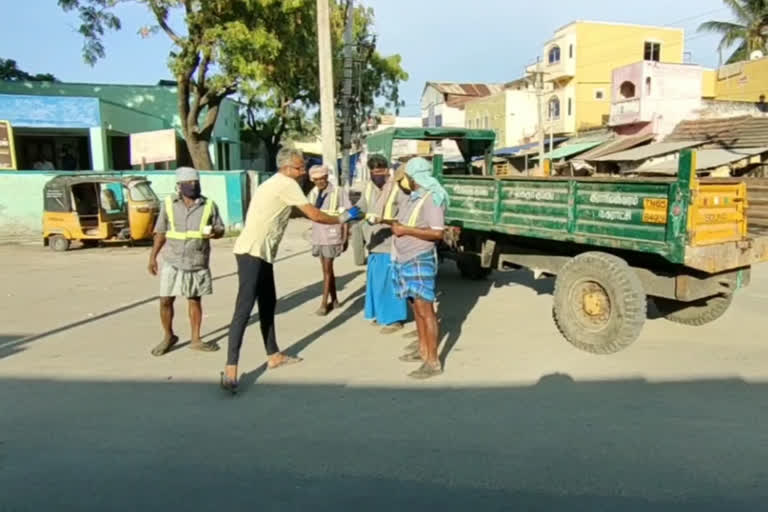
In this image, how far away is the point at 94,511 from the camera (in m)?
2.88

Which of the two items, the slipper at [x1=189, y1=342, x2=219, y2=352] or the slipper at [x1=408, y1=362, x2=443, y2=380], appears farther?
the slipper at [x1=189, y1=342, x2=219, y2=352]

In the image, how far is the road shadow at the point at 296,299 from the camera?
6099 mm

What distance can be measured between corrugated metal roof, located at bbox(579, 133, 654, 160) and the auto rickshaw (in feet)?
57.5

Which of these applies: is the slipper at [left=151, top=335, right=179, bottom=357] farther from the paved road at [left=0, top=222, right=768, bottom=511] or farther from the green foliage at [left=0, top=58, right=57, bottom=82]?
the green foliage at [left=0, top=58, right=57, bottom=82]

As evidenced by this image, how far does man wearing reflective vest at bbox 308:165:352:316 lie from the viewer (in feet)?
22.6

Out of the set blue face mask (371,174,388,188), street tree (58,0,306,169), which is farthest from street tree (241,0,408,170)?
blue face mask (371,174,388,188)

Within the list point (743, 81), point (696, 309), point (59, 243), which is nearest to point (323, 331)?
point (696, 309)

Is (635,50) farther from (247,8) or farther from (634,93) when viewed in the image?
(247,8)

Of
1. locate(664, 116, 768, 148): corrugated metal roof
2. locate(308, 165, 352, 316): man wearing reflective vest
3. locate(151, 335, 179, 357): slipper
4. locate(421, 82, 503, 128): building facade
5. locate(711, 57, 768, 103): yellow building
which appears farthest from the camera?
locate(421, 82, 503, 128): building facade

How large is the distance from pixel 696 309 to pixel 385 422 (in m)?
3.73

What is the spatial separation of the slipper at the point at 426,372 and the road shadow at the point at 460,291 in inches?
14.1

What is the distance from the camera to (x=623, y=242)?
502cm

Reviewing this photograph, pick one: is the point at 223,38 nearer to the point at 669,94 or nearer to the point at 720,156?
the point at 720,156

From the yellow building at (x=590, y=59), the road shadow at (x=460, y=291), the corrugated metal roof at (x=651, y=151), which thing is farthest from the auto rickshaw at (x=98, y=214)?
the yellow building at (x=590, y=59)
